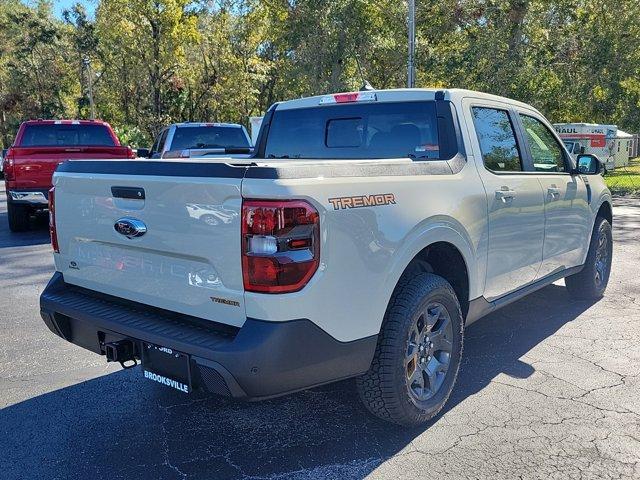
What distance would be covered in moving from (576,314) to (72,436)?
443 centimetres

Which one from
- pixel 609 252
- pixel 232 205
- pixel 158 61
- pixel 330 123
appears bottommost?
pixel 609 252

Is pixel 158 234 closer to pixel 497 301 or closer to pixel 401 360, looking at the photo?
pixel 401 360

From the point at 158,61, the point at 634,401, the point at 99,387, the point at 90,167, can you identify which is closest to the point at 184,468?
the point at 99,387

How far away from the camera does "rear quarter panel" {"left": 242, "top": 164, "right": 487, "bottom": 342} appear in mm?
2578

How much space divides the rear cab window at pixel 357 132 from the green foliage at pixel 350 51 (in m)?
16.1

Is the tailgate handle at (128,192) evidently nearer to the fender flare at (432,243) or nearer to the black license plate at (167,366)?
the black license plate at (167,366)

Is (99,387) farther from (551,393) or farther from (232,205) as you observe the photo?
(551,393)

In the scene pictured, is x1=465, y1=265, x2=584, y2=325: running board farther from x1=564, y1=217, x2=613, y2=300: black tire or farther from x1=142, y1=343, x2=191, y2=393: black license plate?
x1=142, y1=343, x2=191, y2=393: black license plate

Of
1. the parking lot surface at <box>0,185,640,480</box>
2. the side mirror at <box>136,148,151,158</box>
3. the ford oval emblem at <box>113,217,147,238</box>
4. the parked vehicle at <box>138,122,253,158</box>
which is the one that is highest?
the parked vehicle at <box>138,122,253,158</box>

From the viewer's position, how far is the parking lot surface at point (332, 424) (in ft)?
9.88

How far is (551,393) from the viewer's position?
12.7 feet

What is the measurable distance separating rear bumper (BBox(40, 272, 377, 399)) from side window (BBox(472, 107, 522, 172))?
1.80 metres

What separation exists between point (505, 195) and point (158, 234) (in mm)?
2359

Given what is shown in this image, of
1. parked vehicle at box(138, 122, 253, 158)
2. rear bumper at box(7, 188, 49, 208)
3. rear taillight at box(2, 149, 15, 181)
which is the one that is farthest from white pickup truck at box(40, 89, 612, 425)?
parked vehicle at box(138, 122, 253, 158)
